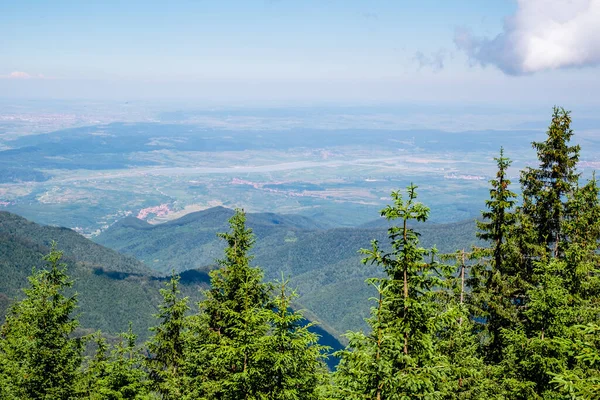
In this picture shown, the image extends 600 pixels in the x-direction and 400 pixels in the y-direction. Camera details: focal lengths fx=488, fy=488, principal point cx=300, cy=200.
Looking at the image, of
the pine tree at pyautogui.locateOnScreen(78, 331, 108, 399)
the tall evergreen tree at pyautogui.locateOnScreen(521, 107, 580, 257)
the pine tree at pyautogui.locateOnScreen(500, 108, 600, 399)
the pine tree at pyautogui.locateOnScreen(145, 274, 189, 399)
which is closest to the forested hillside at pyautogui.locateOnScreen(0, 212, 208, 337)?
the pine tree at pyautogui.locateOnScreen(78, 331, 108, 399)

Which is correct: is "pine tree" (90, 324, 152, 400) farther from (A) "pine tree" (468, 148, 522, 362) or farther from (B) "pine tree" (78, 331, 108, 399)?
(A) "pine tree" (468, 148, 522, 362)

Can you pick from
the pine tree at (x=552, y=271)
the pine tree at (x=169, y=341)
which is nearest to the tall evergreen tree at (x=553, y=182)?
the pine tree at (x=552, y=271)

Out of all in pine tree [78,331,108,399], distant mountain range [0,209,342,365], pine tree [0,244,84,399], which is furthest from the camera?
distant mountain range [0,209,342,365]

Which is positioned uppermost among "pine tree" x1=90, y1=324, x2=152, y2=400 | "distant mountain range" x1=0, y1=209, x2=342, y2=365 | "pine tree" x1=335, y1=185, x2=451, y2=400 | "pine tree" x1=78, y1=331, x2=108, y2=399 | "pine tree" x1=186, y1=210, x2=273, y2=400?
"pine tree" x1=335, y1=185, x2=451, y2=400

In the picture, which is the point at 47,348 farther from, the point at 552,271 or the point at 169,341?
the point at 552,271

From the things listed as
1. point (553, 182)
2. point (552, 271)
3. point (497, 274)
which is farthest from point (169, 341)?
point (553, 182)

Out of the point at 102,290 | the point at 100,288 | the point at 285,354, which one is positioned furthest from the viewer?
the point at 100,288
